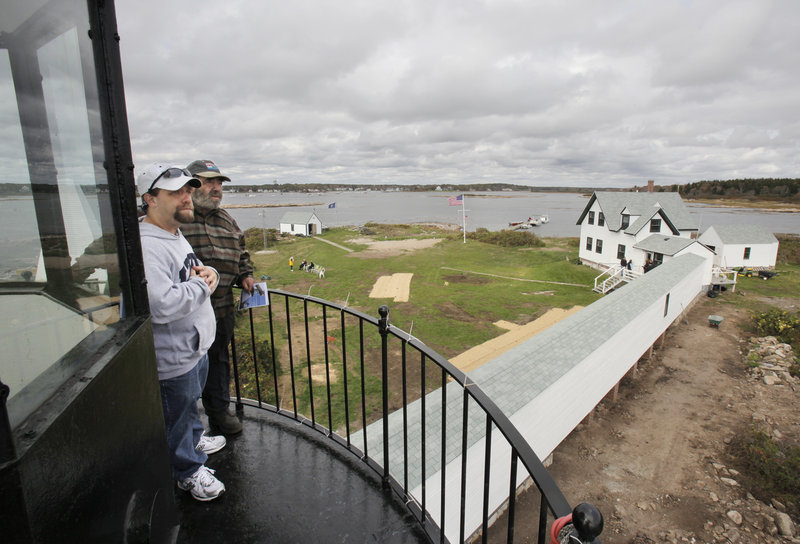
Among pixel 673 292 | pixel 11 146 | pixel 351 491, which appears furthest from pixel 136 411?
pixel 673 292

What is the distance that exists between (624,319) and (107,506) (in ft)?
42.1

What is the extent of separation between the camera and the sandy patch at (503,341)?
1461cm

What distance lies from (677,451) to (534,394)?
6.47 metres

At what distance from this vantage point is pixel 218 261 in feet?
10.8

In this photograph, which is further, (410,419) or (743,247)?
(743,247)

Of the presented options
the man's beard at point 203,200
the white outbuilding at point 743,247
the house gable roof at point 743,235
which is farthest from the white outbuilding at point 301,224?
the man's beard at point 203,200

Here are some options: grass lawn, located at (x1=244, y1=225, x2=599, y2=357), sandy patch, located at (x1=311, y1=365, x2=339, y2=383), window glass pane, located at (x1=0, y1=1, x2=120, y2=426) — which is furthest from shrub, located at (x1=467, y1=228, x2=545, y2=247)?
window glass pane, located at (x1=0, y1=1, x2=120, y2=426)

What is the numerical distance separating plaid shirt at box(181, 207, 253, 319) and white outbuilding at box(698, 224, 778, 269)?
35804mm

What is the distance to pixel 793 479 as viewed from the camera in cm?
997

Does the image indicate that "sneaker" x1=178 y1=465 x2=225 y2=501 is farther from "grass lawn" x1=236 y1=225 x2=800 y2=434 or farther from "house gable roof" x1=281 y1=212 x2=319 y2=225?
"house gable roof" x1=281 y1=212 x2=319 y2=225

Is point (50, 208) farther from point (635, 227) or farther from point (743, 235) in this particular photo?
point (743, 235)

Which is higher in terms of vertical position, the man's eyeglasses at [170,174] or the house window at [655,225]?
the man's eyeglasses at [170,174]

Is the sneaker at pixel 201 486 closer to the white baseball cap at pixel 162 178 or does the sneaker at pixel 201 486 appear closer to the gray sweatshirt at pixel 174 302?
the gray sweatshirt at pixel 174 302

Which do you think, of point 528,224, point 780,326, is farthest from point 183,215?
point 528,224
